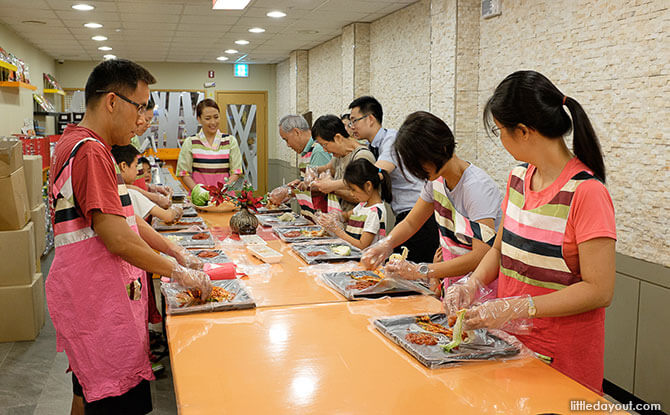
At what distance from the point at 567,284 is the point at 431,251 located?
5.82 feet

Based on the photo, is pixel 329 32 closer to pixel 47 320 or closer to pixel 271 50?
pixel 271 50

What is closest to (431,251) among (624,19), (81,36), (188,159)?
A: (624,19)

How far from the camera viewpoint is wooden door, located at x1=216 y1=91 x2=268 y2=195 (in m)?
12.0

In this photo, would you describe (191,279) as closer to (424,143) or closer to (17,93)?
(424,143)

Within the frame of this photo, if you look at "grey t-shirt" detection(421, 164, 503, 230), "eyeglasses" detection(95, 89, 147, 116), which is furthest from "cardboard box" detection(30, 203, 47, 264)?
"grey t-shirt" detection(421, 164, 503, 230)

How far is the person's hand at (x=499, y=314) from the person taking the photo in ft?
5.13

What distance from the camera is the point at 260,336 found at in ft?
6.02

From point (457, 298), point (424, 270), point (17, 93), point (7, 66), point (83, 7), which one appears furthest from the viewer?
point (17, 93)

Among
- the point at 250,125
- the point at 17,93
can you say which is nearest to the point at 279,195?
the point at 17,93

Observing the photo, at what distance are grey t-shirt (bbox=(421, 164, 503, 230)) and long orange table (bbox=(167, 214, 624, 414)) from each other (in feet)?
1.71

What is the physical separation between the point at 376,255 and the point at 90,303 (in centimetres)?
122

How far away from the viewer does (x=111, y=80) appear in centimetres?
195

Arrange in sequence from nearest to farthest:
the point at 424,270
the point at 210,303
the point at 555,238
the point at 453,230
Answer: the point at 555,238 → the point at 210,303 → the point at 424,270 → the point at 453,230

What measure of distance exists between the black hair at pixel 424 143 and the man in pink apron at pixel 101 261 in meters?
0.96
